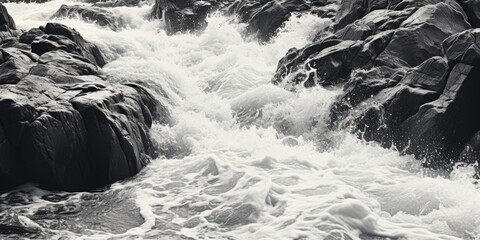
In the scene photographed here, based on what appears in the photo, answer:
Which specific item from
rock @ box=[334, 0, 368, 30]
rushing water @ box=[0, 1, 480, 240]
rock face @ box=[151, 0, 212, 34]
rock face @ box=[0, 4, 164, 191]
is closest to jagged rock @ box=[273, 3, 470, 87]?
rushing water @ box=[0, 1, 480, 240]

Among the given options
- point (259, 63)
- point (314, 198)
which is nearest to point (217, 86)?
point (259, 63)

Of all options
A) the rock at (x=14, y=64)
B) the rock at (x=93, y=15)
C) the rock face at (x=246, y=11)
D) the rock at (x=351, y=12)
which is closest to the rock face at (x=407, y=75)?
the rock at (x=351, y=12)

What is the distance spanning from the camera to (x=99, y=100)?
37.6 feet

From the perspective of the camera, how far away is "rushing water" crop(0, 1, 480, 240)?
8781 millimetres

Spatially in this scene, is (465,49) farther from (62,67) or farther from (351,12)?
(62,67)

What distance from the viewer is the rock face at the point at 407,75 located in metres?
11.7

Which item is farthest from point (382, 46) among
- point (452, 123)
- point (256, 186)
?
point (256, 186)

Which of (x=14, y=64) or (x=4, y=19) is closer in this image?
(x=14, y=64)

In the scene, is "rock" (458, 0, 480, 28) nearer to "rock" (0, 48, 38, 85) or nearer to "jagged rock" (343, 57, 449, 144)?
"jagged rock" (343, 57, 449, 144)

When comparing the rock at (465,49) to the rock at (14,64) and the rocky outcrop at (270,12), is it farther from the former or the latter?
the rocky outcrop at (270,12)

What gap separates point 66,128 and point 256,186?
4.20m

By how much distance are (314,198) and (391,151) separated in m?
3.36

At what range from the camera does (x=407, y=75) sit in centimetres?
1313

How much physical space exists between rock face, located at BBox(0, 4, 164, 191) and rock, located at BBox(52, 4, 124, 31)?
13242 millimetres
